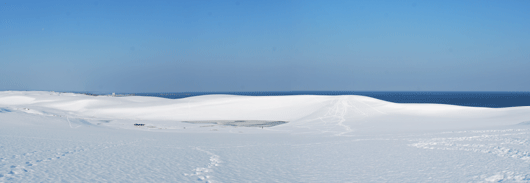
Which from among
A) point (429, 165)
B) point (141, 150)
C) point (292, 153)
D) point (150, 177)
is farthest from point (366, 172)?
point (141, 150)

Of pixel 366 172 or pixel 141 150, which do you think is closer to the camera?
pixel 366 172

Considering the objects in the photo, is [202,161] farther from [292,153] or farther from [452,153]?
[452,153]

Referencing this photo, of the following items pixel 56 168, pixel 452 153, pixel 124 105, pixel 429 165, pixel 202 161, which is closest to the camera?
pixel 56 168

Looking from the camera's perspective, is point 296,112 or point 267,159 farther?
point 296,112

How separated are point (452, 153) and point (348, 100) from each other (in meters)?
21.5

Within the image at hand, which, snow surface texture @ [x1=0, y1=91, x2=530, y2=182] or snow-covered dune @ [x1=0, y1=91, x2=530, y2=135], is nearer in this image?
snow surface texture @ [x1=0, y1=91, x2=530, y2=182]

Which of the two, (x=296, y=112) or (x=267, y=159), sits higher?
(x=296, y=112)

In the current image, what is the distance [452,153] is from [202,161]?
Result: 6.44 meters

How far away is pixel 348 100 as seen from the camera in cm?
2997

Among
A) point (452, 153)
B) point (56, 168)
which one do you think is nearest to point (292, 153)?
point (452, 153)

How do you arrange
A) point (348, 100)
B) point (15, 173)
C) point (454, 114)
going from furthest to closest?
point (348, 100) < point (454, 114) < point (15, 173)

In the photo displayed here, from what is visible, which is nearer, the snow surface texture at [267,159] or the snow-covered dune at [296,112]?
the snow surface texture at [267,159]

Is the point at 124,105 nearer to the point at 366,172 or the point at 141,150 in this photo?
the point at 141,150

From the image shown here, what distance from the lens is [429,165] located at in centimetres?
744
